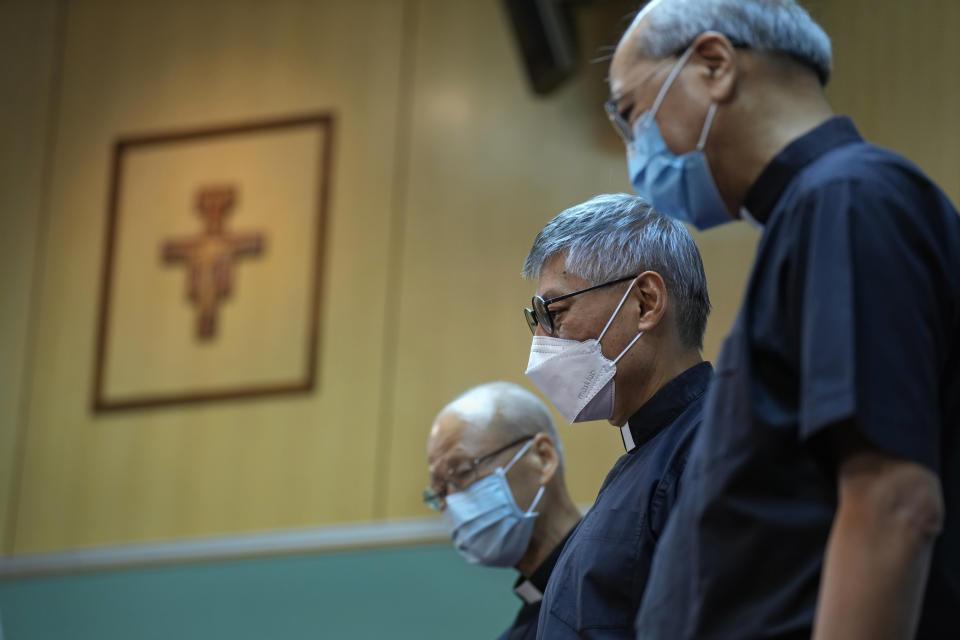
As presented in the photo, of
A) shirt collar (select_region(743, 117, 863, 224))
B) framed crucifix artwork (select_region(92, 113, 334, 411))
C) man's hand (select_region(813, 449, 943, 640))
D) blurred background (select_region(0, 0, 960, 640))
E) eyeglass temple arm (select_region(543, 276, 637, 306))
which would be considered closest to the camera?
man's hand (select_region(813, 449, 943, 640))

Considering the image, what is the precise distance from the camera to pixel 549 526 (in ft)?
12.0

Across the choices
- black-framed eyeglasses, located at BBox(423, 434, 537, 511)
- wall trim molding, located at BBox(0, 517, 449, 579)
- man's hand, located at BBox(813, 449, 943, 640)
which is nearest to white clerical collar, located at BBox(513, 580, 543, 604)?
black-framed eyeglasses, located at BBox(423, 434, 537, 511)

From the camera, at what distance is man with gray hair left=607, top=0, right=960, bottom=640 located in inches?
58.7

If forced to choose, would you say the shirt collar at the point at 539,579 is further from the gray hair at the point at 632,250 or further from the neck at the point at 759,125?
the neck at the point at 759,125

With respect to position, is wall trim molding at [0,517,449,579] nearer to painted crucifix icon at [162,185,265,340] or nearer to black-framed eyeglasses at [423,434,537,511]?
painted crucifix icon at [162,185,265,340]

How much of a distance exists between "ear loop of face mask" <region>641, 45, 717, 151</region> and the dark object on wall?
5.05 metres

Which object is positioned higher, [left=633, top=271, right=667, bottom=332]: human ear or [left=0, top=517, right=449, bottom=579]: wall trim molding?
[left=633, top=271, right=667, bottom=332]: human ear

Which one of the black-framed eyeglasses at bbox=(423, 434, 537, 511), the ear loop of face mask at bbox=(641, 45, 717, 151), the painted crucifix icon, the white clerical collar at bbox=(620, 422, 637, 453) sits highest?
the painted crucifix icon

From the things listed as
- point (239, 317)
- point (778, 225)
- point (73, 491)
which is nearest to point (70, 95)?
point (239, 317)

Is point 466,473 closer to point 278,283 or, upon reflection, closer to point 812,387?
point 812,387

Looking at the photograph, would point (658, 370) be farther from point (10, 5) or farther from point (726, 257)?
point (10, 5)

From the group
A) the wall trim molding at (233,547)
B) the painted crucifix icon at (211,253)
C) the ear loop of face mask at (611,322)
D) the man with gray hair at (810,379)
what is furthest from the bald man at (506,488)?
the painted crucifix icon at (211,253)

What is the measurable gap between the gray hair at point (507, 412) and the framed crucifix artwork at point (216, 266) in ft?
12.0

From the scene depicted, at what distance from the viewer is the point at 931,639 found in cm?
157
